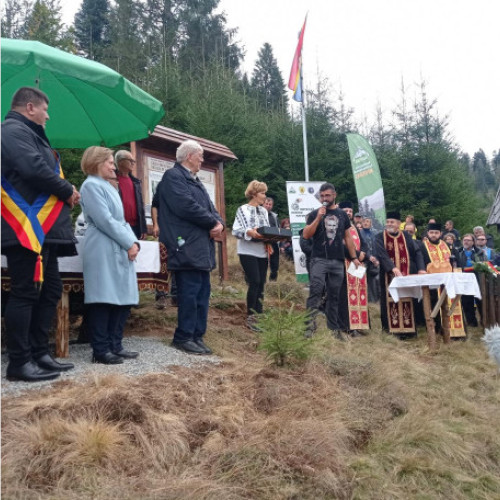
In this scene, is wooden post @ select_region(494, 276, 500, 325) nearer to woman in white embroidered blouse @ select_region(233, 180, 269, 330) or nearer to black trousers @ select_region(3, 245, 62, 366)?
woman in white embroidered blouse @ select_region(233, 180, 269, 330)

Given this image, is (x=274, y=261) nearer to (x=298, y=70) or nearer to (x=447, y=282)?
(x=447, y=282)

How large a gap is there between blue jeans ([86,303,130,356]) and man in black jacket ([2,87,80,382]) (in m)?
0.49

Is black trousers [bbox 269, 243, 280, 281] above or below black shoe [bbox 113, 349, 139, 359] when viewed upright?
above

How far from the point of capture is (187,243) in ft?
15.9

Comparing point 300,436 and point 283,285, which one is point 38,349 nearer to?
point 300,436

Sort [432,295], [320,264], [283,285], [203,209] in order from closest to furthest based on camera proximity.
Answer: [203,209], [320,264], [432,295], [283,285]

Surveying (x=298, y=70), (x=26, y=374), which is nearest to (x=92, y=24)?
(x=298, y=70)

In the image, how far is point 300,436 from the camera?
2.99m

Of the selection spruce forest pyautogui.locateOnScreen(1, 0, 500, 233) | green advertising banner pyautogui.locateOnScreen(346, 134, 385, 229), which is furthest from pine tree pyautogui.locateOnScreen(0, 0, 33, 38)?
green advertising banner pyautogui.locateOnScreen(346, 134, 385, 229)

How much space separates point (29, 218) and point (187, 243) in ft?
5.17

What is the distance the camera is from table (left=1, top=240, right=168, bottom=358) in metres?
4.39

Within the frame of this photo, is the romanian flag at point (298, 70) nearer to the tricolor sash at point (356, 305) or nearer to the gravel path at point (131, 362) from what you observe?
the tricolor sash at point (356, 305)

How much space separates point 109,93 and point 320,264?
3176 mm

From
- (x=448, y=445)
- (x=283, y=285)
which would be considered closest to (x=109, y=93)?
(x=448, y=445)
